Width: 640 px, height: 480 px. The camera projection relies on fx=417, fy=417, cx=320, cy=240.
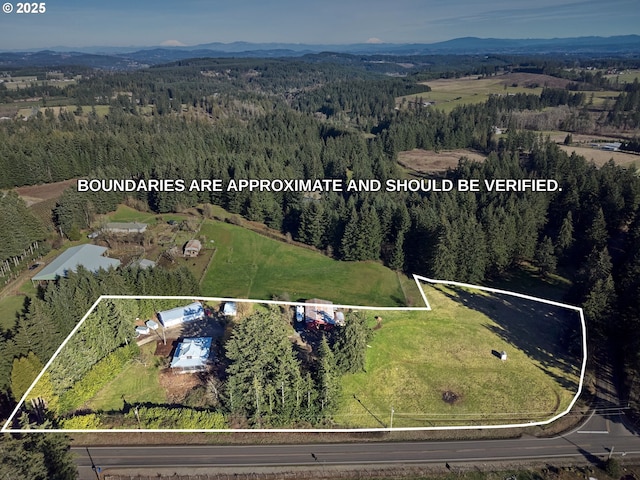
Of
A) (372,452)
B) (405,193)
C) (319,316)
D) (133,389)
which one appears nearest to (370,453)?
(372,452)

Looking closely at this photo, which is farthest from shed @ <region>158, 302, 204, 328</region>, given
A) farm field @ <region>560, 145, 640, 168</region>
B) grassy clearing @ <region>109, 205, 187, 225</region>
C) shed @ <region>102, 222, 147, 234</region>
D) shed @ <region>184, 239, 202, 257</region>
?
farm field @ <region>560, 145, 640, 168</region>

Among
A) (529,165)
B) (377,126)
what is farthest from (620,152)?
(377,126)

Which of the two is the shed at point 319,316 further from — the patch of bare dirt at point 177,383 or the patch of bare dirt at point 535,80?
the patch of bare dirt at point 535,80

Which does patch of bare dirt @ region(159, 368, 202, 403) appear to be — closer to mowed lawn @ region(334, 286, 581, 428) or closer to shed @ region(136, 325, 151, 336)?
shed @ region(136, 325, 151, 336)

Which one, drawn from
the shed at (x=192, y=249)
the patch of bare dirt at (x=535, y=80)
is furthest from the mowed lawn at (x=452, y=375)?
the patch of bare dirt at (x=535, y=80)

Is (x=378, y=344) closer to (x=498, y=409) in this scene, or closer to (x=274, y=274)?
(x=498, y=409)

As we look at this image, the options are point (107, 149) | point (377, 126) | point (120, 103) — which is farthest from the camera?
point (120, 103)
